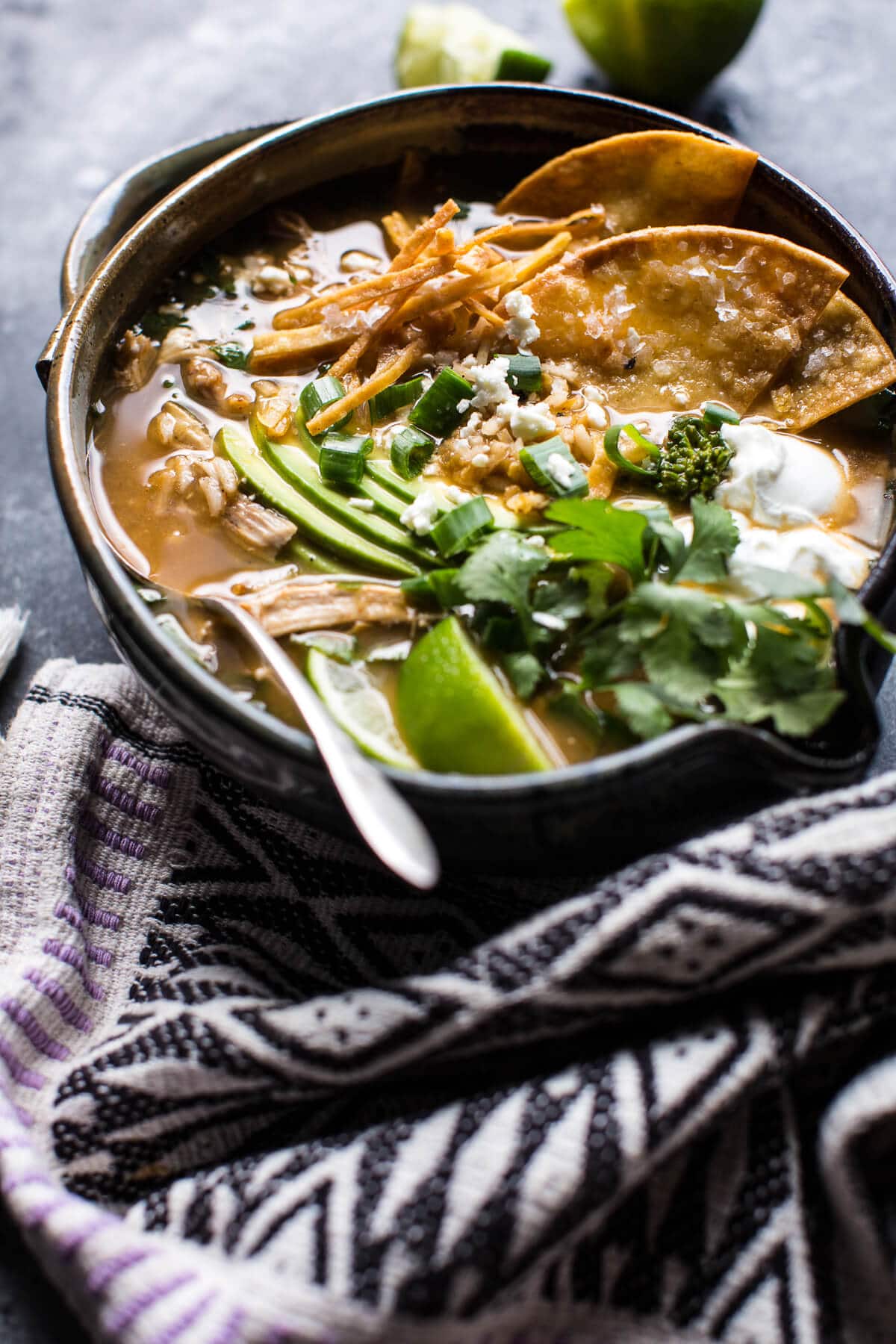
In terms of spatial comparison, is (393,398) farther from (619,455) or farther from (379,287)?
(619,455)

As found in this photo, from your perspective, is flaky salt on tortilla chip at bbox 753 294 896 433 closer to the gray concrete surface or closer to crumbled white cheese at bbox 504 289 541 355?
crumbled white cheese at bbox 504 289 541 355

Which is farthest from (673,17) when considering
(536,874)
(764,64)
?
(536,874)

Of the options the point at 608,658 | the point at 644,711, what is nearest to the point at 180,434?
the point at 608,658

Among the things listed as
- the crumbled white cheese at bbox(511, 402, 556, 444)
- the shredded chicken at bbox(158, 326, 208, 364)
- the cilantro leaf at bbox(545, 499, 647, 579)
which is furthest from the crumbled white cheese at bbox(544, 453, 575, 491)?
the shredded chicken at bbox(158, 326, 208, 364)

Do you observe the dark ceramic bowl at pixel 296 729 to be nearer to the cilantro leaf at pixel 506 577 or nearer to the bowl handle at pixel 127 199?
the bowl handle at pixel 127 199

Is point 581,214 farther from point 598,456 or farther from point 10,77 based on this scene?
point 10,77

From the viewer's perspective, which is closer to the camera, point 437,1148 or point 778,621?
point 437,1148
